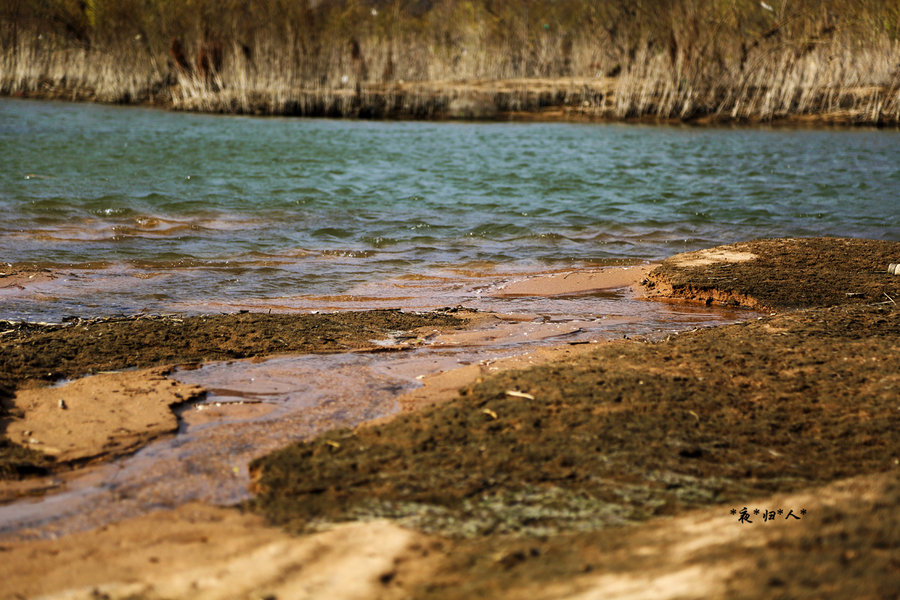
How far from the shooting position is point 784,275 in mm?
6074

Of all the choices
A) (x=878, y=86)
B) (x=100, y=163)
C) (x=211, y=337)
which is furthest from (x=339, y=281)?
(x=878, y=86)

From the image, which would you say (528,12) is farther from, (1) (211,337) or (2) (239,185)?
(1) (211,337)

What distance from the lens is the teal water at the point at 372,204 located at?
7098 mm

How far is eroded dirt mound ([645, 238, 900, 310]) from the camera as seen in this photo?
18.6ft

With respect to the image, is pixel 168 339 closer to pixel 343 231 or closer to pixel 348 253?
pixel 348 253

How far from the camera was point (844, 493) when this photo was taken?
225cm

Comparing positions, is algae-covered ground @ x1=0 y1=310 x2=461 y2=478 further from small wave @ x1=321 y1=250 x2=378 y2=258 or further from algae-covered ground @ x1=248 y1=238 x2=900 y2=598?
small wave @ x1=321 y1=250 x2=378 y2=258

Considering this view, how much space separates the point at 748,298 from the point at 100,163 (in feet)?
35.0

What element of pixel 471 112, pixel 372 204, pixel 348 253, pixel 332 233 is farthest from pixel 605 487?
pixel 471 112

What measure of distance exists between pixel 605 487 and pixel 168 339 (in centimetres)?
271

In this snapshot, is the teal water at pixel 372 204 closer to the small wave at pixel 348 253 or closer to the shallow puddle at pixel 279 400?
the small wave at pixel 348 253

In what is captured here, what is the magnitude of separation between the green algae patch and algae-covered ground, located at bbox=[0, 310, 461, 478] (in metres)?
1.38

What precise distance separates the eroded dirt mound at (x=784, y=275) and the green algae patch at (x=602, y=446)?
6.41 ft

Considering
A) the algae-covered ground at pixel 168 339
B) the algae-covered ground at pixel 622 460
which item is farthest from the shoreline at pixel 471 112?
the algae-covered ground at pixel 622 460
